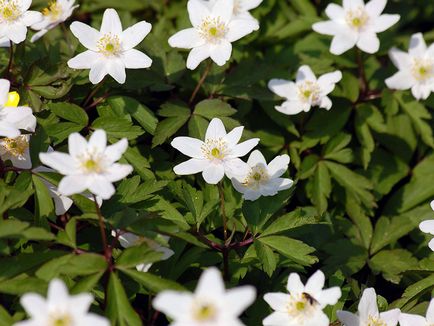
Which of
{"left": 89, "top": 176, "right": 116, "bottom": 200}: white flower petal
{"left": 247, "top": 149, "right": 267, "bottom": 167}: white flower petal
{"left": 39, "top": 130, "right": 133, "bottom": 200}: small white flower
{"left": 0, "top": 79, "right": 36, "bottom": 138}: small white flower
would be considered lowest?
{"left": 89, "top": 176, "right": 116, "bottom": 200}: white flower petal

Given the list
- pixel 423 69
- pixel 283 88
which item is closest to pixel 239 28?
pixel 283 88

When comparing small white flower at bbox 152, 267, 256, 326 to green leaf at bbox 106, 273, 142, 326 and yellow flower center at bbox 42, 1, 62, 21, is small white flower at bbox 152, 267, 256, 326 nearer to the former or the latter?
green leaf at bbox 106, 273, 142, 326

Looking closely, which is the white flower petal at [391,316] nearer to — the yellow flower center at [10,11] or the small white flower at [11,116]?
the small white flower at [11,116]

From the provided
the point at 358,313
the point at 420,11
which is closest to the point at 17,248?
the point at 358,313

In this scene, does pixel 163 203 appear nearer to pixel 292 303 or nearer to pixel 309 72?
pixel 292 303

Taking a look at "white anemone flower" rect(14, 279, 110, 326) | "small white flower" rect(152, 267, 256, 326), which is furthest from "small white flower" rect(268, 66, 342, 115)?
"white anemone flower" rect(14, 279, 110, 326)

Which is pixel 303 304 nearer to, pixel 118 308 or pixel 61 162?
pixel 118 308
